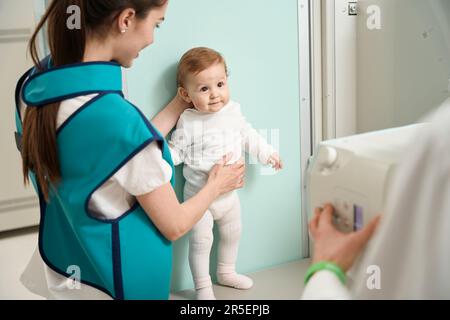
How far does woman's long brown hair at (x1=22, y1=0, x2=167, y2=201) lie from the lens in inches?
37.5

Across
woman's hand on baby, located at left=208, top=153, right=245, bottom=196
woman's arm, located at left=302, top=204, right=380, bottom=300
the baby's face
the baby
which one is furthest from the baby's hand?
woman's arm, located at left=302, top=204, right=380, bottom=300

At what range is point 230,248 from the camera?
5.32ft

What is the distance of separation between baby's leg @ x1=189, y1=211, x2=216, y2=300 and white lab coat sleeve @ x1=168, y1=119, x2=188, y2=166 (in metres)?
0.18

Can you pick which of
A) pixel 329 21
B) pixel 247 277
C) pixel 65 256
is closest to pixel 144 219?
pixel 65 256

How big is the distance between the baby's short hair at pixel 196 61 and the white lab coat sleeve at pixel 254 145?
23 cm

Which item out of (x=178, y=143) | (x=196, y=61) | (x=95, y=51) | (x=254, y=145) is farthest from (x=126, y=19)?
(x=254, y=145)

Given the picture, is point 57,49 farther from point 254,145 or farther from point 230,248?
point 230,248

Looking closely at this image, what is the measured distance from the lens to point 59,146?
3.14 feet

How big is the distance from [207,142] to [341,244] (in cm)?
82

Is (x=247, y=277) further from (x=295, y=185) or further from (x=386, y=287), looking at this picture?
(x=386, y=287)

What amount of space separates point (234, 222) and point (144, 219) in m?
0.61

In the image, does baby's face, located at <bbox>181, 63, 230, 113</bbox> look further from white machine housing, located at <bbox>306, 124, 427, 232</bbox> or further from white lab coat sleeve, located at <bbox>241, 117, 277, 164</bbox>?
white machine housing, located at <bbox>306, 124, 427, 232</bbox>

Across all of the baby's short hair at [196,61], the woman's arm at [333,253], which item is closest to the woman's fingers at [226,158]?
the baby's short hair at [196,61]

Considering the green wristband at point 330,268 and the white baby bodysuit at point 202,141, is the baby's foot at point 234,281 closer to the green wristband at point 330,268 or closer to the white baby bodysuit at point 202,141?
the white baby bodysuit at point 202,141
